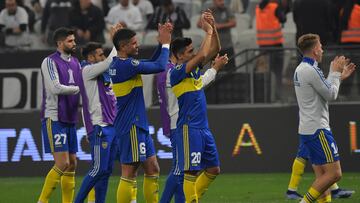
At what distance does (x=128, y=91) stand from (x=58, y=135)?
2.05 meters

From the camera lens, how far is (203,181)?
1387 centimetres

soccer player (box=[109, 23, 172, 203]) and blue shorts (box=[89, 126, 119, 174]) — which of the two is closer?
soccer player (box=[109, 23, 172, 203])

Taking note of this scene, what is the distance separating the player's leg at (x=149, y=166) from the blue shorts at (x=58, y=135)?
1.78 meters

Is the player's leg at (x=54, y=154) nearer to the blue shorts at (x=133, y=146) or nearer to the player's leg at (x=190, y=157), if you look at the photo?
the blue shorts at (x=133, y=146)

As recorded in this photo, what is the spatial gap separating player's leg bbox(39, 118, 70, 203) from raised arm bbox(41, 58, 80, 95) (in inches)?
20.4

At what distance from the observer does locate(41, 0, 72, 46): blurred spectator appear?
73.7 ft

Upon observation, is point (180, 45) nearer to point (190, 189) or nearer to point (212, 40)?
point (212, 40)

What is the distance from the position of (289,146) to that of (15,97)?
5.20 m

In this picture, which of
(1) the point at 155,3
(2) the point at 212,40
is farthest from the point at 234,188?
(1) the point at 155,3

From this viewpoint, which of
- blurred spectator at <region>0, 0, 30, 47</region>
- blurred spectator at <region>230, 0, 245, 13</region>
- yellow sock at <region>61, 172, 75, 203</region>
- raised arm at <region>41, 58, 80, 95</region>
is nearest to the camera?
raised arm at <region>41, 58, 80, 95</region>

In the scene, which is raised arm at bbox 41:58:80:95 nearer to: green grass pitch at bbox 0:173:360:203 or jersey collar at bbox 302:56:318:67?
green grass pitch at bbox 0:173:360:203

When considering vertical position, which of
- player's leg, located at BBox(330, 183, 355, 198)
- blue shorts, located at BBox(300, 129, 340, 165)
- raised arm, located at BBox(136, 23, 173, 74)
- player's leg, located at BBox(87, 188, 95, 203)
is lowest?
player's leg, located at BBox(330, 183, 355, 198)

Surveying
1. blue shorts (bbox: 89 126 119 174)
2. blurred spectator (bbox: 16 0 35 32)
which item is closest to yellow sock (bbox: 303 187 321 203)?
blue shorts (bbox: 89 126 119 174)

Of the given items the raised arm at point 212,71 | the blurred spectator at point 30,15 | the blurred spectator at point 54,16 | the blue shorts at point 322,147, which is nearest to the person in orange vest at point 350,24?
the blurred spectator at point 54,16
